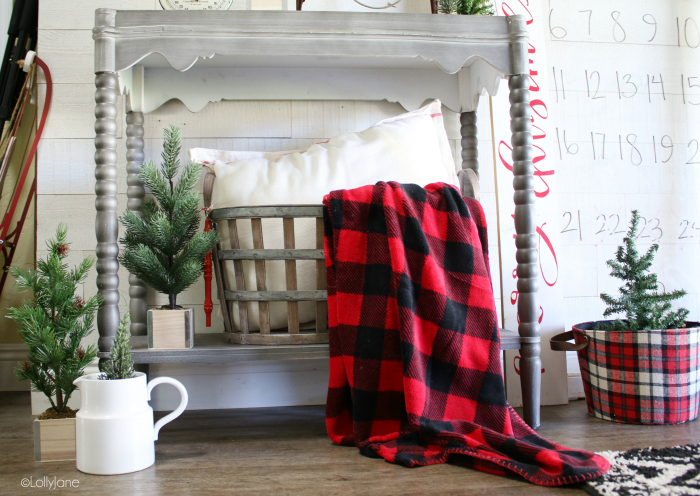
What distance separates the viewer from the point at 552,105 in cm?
158

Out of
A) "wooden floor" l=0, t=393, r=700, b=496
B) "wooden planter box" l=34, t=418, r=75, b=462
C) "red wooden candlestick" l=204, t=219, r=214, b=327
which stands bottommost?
"wooden floor" l=0, t=393, r=700, b=496

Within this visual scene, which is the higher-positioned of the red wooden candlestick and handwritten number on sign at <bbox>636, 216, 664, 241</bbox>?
handwritten number on sign at <bbox>636, 216, 664, 241</bbox>

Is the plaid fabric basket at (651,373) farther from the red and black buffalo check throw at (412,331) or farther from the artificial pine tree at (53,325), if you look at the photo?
the artificial pine tree at (53,325)

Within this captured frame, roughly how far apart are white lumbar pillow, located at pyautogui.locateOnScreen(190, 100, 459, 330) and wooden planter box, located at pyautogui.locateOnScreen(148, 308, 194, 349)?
0.37 feet

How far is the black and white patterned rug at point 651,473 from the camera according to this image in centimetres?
75

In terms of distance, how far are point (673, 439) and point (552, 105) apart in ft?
3.09

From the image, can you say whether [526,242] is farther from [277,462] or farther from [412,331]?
[277,462]

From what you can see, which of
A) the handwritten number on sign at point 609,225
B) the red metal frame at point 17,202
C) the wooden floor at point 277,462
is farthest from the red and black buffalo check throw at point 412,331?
the red metal frame at point 17,202

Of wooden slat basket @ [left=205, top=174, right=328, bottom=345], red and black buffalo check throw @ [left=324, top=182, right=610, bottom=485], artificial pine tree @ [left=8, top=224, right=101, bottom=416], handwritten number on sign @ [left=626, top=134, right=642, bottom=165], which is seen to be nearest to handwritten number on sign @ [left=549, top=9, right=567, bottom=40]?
handwritten number on sign @ [left=626, top=134, right=642, bottom=165]

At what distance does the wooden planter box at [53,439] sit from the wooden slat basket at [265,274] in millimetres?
340

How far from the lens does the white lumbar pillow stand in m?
1.17

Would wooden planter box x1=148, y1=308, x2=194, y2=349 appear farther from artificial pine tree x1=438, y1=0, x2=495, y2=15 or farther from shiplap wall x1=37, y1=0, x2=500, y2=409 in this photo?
artificial pine tree x1=438, y1=0, x2=495, y2=15

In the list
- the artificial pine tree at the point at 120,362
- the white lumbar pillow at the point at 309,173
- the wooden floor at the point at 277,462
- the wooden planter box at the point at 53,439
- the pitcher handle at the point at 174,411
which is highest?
the white lumbar pillow at the point at 309,173

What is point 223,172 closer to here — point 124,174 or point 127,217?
point 127,217
